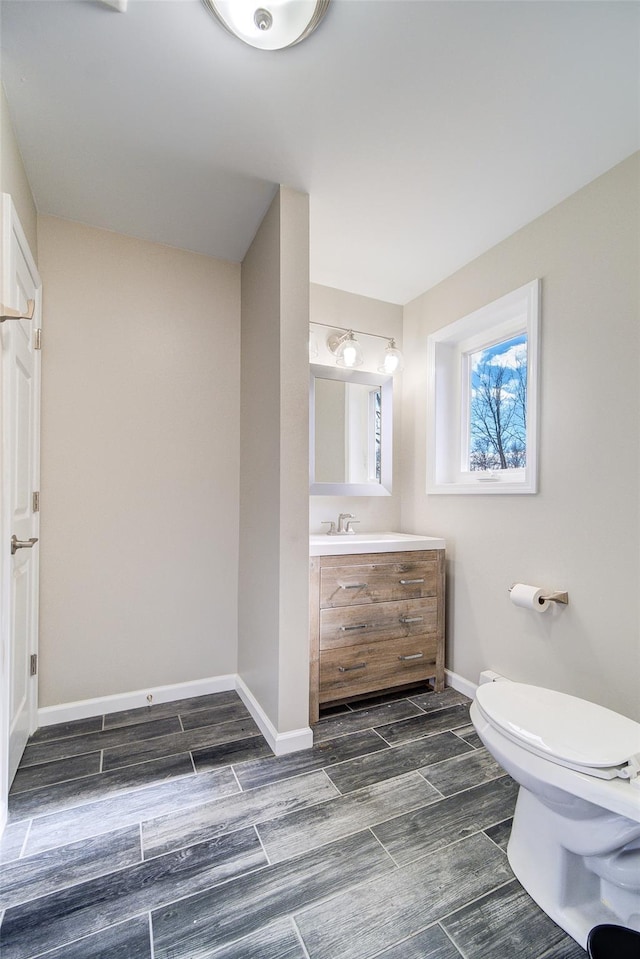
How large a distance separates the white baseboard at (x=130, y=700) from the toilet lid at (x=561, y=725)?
1.57 metres

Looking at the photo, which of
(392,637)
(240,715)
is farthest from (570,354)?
(240,715)

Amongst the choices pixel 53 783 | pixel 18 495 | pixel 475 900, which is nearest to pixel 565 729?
pixel 475 900

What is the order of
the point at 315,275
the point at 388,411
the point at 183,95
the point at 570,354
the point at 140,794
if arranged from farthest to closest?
the point at 388,411 → the point at 315,275 → the point at 570,354 → the point at 140,794 → the point at 183,95

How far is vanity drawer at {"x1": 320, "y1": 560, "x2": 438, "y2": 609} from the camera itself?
2.12 m

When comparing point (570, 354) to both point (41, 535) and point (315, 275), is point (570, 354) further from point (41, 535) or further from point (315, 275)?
point (41, 535)

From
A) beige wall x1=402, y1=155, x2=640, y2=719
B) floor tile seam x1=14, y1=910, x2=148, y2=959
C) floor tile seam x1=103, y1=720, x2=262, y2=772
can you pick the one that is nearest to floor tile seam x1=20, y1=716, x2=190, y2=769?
floor tile seam x1=103, y1=720, x2=262, y2=772

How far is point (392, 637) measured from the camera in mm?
2305

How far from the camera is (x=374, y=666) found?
7.37 ft

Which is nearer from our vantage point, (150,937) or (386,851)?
(150,937)

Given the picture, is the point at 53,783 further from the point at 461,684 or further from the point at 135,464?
the point at 461,684

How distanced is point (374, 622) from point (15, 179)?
247 centimetres

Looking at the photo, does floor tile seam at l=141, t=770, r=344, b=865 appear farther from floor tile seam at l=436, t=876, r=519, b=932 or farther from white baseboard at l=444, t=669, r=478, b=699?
white baseboard at l=444, t=669, r=478, b=699

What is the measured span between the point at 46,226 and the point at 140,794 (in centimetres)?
254

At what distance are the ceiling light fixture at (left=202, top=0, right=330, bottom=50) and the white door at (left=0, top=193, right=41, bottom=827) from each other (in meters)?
0.90
